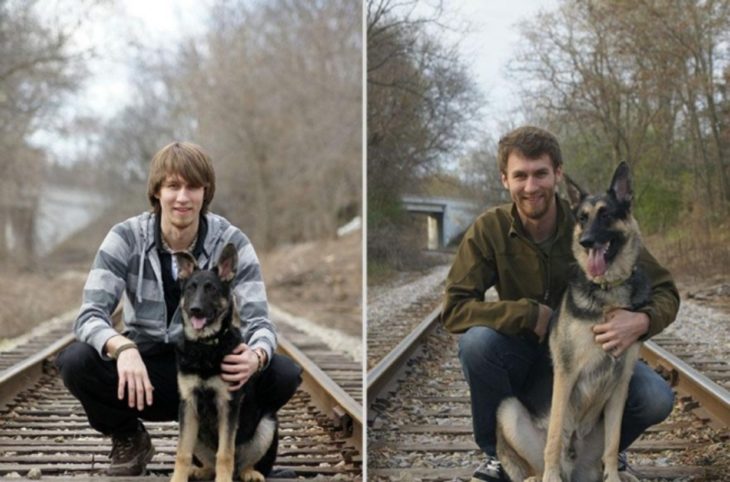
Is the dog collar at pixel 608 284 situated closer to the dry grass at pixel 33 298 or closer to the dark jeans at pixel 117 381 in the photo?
the dark jeans at pixel 117 381

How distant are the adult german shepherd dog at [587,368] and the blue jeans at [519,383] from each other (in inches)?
1.6

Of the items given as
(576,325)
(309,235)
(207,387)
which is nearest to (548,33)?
(576,325)

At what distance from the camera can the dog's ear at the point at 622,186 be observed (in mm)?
4254

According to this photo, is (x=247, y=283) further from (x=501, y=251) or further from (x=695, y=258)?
(x=695, y=258)

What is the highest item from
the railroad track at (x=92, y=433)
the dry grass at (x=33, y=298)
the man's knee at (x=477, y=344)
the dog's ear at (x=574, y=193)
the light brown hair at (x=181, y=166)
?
the light brown hair at (x=181, y=166)

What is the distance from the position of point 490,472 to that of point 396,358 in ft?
2.08

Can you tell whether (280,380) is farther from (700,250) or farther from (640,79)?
(640,79)

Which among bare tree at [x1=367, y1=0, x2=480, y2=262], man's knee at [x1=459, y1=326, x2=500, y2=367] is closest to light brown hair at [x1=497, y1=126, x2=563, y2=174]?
bare tree at [x1=367, y1=0, x2=480, y2=262]

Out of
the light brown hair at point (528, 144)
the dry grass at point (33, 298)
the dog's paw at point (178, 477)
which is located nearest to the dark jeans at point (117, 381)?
the dog's paw at point (178, 477)

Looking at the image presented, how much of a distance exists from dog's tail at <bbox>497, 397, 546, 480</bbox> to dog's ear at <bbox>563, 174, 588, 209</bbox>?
88 cm

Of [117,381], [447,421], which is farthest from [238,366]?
[447,421]

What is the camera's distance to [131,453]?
518 cm

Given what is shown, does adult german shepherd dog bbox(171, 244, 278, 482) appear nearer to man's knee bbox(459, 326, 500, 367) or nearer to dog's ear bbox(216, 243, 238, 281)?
dog's ear bbox(216, 243, 238, 281)

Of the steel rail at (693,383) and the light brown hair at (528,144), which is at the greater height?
the light brown hair at (528,144)
